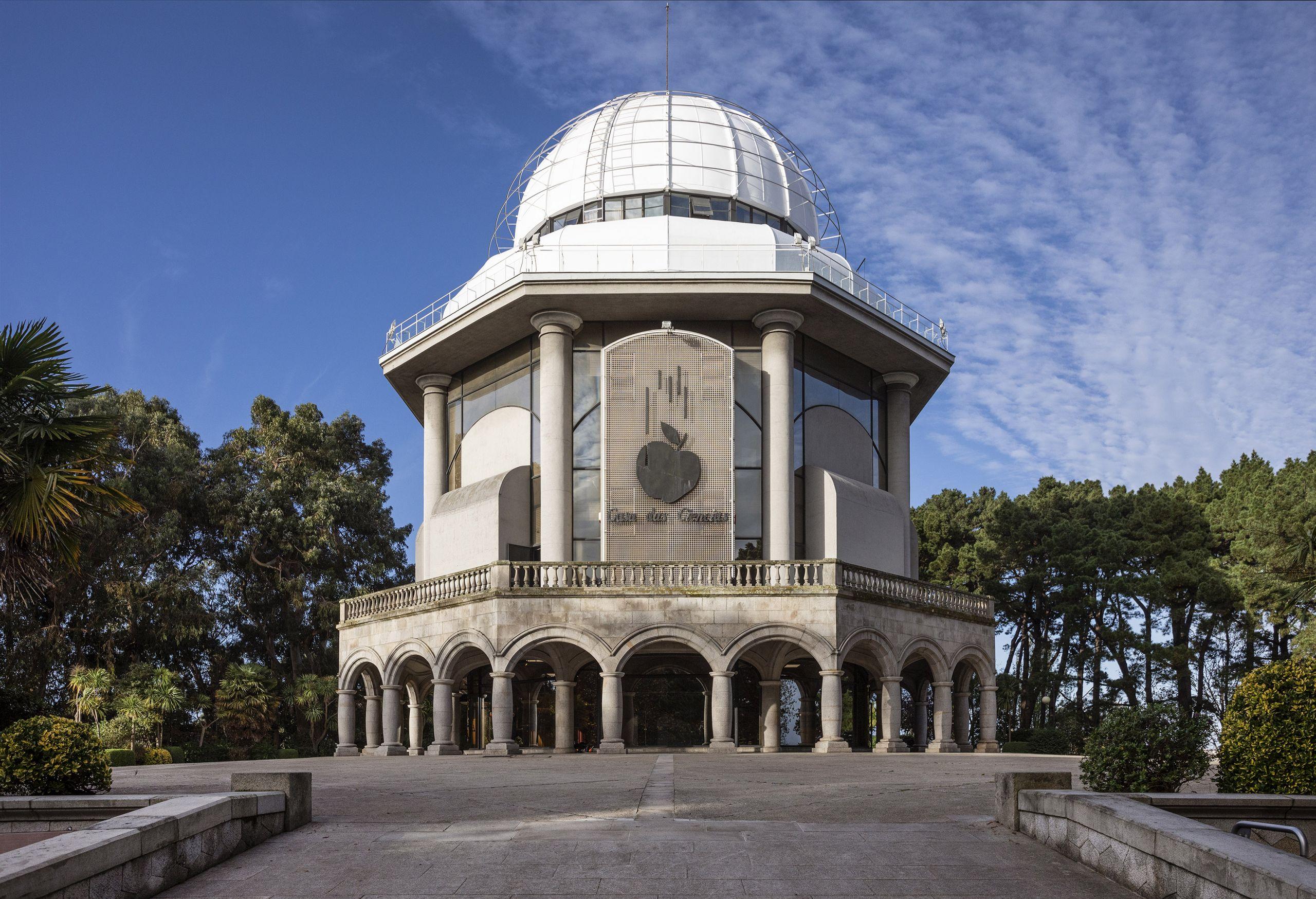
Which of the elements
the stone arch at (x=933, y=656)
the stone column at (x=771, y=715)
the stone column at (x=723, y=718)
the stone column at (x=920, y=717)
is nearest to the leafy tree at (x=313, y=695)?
the stone column at (x=771, y=715)

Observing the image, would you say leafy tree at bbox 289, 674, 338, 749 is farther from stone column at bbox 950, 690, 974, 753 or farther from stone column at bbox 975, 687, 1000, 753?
stone column at bbox 975, 687, 1000, 753

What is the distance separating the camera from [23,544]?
1756 cm

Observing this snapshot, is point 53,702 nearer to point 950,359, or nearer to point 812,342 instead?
point 812,342

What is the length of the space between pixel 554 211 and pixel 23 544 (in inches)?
1015

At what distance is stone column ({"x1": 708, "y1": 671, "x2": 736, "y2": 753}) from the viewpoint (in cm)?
3034

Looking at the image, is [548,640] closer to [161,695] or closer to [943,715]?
[943,715]

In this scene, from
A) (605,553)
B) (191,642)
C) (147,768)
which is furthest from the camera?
(191,642)

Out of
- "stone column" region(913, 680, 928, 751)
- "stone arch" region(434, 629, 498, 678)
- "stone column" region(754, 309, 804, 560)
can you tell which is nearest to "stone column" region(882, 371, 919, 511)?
"stone column" region(754, 309, 804, 560)

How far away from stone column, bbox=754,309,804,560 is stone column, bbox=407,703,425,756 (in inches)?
463

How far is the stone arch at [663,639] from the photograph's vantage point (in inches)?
1213

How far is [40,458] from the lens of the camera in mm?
17172

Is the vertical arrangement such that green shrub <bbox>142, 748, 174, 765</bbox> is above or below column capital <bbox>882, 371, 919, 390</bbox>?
below

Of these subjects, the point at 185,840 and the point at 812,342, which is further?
the point at 812,342

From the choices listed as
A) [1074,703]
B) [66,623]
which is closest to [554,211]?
[66,623]
